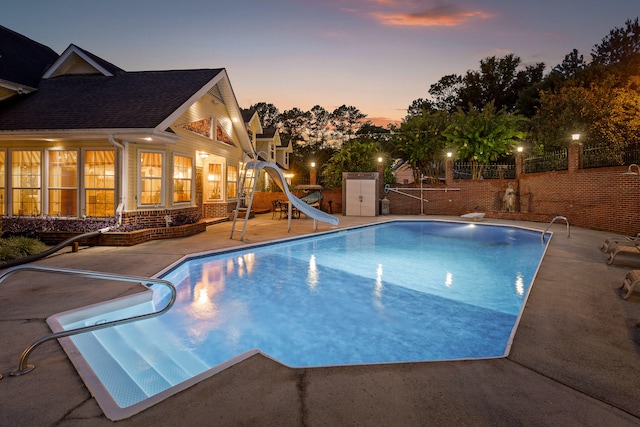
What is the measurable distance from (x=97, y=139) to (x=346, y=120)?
139ft

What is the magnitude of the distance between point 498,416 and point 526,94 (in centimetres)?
4082

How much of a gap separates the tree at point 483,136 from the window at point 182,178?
1515 centimetres

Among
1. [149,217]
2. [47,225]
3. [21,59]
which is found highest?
[21,59]

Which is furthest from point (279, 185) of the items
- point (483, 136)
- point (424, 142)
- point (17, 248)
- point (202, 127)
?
point (483, 136)

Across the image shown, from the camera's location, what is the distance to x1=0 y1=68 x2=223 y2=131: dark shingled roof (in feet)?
32.2

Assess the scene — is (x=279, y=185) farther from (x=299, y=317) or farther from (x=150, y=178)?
(x=299, y=317)

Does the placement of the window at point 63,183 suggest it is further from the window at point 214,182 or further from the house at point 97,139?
the window at point 214,182

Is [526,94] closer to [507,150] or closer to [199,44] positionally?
[507,150]

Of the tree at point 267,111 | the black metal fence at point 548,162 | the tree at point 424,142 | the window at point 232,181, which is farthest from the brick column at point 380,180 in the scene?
the tree at point 267,111

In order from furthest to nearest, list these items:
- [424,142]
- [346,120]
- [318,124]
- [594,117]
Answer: [346,120], [318,124], [424,142], [594,117]

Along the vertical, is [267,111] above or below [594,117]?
above

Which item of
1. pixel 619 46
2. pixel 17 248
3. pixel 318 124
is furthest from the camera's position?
pixel 318 124

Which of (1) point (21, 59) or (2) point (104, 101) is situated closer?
(2) point (104, 101)

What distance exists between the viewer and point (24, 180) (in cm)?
1055
